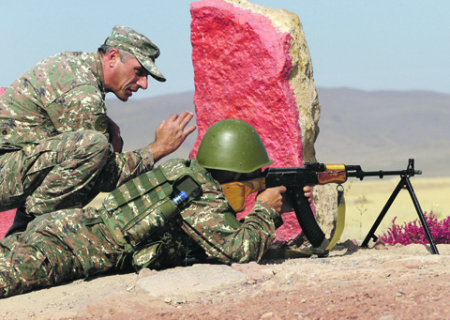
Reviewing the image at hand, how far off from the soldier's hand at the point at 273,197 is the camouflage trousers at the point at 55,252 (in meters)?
1.23

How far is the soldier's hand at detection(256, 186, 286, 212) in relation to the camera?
5.26 metres

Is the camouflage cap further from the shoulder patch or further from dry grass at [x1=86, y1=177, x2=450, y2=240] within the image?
dry grass at [x1=86, y1=177, x2=450, y2=240]

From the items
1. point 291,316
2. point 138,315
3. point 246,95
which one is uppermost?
point 246,95

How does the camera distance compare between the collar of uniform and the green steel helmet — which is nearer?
the green steel helmet

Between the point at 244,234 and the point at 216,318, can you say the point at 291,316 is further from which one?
the point at 244,234

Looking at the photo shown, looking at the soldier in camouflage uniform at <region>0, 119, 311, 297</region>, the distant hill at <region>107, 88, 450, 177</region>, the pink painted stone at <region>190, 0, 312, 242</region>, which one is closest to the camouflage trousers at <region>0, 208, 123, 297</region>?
the soldier in camouflage uniform at <region>0, 119, 311, 297</region>

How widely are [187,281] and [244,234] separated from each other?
24.6 inches

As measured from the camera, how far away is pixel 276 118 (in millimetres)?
6566

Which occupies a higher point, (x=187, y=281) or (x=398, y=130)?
(x=187, y=281)

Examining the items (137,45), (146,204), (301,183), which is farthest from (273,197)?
(137,45)

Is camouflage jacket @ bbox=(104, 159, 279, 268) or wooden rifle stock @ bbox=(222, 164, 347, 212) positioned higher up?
wooden rifle stock @ bbox=(222, 164, 347, 212)

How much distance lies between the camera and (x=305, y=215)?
571cm

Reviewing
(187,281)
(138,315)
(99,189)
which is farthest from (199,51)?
(138,315)

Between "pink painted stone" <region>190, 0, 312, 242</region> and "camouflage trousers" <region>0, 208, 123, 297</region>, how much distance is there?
2.12 metres
